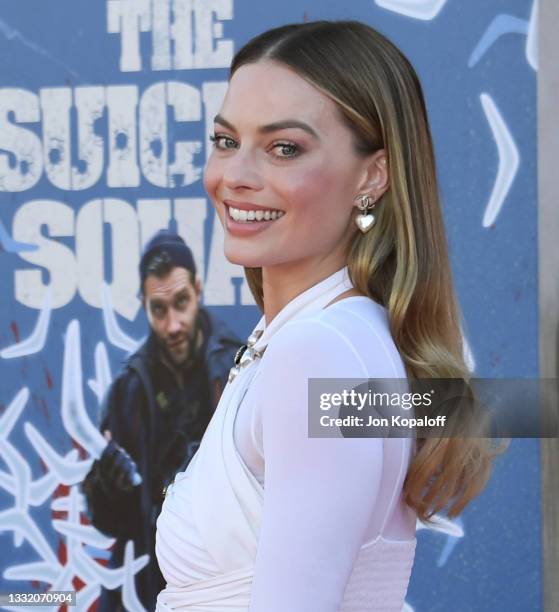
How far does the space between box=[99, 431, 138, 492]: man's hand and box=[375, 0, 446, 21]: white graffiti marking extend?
1755 mm

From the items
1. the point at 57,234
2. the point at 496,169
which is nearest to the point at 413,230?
the point at 496,169

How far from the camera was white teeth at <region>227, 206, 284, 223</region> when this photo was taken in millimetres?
1791

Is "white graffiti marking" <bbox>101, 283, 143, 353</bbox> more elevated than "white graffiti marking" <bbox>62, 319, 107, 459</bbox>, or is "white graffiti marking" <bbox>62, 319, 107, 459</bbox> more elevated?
"white graffiti marking" <bbox>101, 283, 143, 353</bbox>

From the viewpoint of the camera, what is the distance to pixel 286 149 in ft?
5.73

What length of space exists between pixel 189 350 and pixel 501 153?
1257mm

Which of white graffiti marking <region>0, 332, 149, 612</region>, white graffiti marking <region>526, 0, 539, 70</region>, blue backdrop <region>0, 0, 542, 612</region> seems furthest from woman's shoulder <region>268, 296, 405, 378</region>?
white graffiti marking <region>0, 332, 149, 612</region>

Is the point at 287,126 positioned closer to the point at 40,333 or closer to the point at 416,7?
the point at 416,7

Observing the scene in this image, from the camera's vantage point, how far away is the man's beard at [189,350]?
3.88 metres

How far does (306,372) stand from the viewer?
1.51 m

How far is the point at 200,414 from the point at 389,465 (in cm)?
233

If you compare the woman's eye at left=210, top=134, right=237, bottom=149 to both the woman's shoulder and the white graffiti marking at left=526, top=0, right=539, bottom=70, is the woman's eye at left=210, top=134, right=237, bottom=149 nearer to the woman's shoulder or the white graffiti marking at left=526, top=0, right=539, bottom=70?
the woman's shoulder

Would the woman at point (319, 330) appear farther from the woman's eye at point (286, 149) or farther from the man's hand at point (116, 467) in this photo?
the man's hand at point (116, 467)

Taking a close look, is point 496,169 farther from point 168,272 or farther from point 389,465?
point 389,465

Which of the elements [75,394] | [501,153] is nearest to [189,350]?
[75,394]
